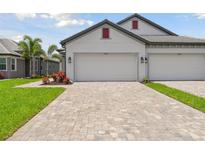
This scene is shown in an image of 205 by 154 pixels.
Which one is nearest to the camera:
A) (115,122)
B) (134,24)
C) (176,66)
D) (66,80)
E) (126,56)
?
(115,122)

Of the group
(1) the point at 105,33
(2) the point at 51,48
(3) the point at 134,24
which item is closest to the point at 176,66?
(1) the point at 105,33

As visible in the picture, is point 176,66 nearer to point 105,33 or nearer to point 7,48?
point 105,33

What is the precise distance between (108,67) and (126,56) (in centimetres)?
183

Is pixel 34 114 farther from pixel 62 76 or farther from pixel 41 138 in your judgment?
pixel 62 76

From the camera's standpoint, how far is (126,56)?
67.9ft

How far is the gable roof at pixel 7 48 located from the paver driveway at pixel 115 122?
19.6 m

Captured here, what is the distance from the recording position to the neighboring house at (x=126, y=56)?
2002cm

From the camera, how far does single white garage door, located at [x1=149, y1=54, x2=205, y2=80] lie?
21141 millimetres

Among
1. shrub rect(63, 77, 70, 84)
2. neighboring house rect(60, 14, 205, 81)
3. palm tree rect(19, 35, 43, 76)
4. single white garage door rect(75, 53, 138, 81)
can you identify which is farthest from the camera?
palm tree rect(19, 35, 43, 76)

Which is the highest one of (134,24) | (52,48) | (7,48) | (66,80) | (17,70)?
(134,24)

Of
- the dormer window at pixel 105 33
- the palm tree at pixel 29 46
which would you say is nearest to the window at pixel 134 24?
the dormer window at pixel 105 33

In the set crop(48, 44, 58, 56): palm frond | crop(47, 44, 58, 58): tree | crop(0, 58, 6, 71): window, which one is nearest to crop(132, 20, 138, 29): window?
crop(0, 58, 6, 71): window

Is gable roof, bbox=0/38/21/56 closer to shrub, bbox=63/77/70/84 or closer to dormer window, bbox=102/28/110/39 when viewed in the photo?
shrub, bbox=63/77/70/84
